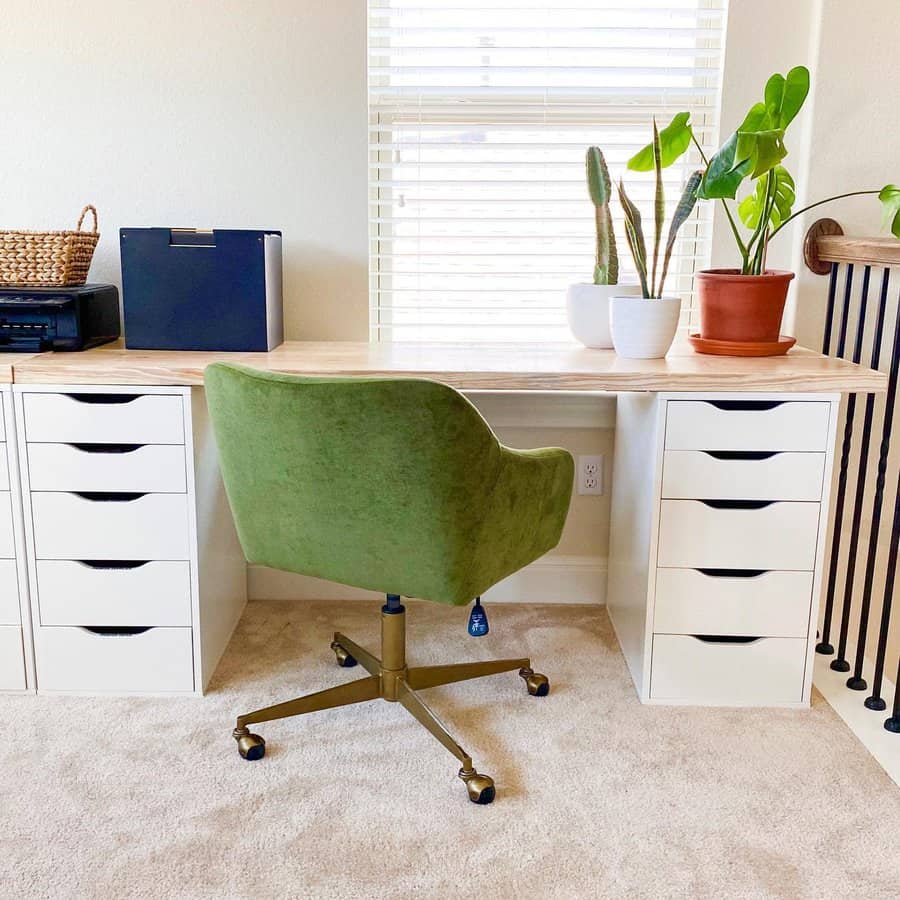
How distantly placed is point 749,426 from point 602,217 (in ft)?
2.09

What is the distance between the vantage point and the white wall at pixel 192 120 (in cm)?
236

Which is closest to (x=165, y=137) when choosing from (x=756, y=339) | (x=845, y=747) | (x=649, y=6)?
(x=649, y=6)

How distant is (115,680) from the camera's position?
212cm

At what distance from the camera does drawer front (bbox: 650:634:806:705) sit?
2.08 meters

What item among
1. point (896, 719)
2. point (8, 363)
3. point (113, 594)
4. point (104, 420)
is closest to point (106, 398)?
point (104, 420)

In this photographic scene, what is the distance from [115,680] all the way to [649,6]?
83.4 inches

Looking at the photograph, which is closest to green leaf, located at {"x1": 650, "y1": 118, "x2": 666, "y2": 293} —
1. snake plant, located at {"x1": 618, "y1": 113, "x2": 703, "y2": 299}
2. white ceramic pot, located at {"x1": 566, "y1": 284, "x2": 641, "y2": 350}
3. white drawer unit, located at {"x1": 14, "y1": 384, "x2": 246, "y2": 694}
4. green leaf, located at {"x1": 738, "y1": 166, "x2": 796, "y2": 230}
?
snake plant, located at {"x1": 618, "y1": 113, "x2": 703, "y2": 299}

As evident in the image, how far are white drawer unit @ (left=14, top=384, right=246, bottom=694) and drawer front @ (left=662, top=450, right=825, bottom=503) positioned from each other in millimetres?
1053

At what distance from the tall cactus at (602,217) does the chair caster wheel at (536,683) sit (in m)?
0.97

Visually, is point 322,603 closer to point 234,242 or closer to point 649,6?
point 234,242

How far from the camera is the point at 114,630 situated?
7.06ft

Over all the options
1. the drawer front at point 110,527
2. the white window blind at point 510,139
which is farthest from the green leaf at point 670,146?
the drawer front at point 110,527

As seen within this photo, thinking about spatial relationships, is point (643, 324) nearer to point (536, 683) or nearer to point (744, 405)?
point (744, 405)

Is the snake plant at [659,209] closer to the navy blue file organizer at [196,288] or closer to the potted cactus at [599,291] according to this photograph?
the potted cactus at [599,291]
